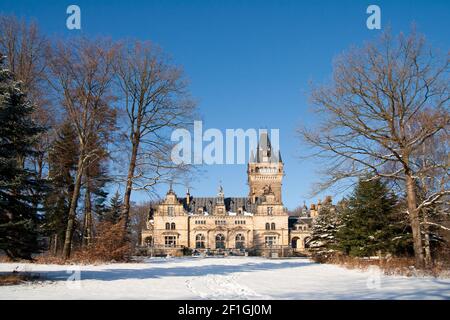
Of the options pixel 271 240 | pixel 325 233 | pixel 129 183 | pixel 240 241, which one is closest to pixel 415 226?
pixel 325 233

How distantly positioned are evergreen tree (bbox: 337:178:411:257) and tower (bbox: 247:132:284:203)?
4960cm

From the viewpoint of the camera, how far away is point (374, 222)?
21.1 m

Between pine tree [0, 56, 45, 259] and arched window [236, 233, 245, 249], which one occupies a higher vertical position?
pine tree [0, 56, 45, 259]

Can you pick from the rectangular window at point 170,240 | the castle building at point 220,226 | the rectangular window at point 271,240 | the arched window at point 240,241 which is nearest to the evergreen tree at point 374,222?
the castle building at point 220,226

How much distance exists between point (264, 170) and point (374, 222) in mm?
55485

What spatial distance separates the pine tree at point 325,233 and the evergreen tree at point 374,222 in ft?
10.9

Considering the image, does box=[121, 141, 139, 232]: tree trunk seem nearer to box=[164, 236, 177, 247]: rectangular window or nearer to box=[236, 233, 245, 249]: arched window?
box=[164, 236, 177, 247]: rectangular window

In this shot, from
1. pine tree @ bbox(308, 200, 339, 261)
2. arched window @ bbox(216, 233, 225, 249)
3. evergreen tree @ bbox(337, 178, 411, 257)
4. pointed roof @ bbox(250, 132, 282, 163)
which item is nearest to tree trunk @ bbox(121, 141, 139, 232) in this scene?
evergreen tree @ bbox(337, 178, 411, 257)

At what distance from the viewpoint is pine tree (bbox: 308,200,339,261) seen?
26516 mm

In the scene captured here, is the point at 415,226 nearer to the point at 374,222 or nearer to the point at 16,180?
the point at 374,222

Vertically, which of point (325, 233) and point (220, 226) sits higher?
point (325, 233)
